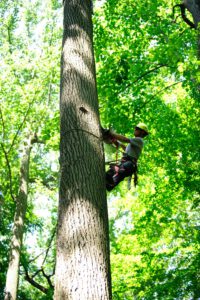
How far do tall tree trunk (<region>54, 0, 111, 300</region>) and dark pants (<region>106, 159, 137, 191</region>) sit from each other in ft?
5.59

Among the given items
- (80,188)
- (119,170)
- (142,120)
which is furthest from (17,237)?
(80,188)

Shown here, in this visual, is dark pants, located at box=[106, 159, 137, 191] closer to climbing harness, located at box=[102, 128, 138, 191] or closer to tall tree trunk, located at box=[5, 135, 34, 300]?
climbing harness, located at box=[102, 128, 138, 191]

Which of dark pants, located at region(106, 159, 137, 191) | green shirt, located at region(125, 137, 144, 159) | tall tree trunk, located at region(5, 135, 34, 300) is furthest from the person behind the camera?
tall tree trunk, located at region(5, 135, 34, 300)

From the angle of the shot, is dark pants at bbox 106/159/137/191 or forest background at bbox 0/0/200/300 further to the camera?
forest background at bbox 0/0/200/300

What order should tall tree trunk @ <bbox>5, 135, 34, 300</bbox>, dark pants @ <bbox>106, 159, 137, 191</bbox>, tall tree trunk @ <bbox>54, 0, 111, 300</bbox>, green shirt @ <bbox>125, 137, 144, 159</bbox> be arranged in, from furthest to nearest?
1. tall tree trunk @ <bbox>5, 135, 34, 300</bbox>
2. green shirt @ <bbox>125, 137, 144, 159</bbox>
3. dark pants @ <bbox>106, 159, 137, 191</bbox>
4. tall tree trunk @ <bbox>54, 0, 111, 300</bbox>

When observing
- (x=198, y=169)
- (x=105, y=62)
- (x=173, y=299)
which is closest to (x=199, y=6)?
(x=105, y=62)

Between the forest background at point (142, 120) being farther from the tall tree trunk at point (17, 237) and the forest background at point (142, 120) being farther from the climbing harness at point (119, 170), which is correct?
the climbing harness at point (119, 170)

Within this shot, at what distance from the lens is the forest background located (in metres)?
9.70

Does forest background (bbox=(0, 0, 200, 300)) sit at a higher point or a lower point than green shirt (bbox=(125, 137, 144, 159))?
higher

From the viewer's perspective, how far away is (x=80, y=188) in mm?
2475

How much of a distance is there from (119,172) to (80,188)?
229 centimetres

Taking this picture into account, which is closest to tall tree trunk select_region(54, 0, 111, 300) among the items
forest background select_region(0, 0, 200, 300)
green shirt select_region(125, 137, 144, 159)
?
green shirt select_region(125, 137, 144, 159)

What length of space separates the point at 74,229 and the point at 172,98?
15.0 metres

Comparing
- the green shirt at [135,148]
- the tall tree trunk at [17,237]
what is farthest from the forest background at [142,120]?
the green shirt at [135,148]
